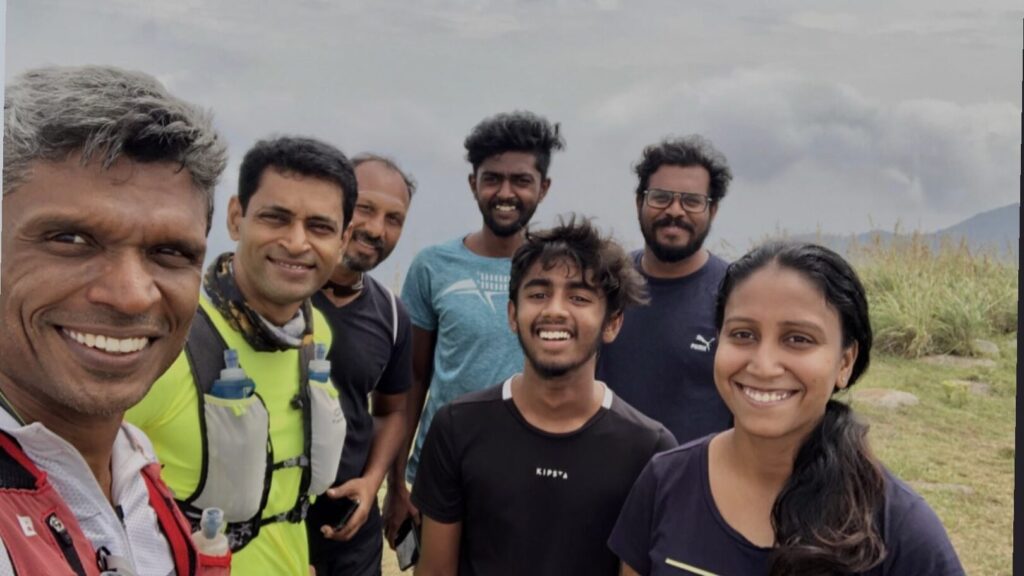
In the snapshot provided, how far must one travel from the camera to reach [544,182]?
414 cm

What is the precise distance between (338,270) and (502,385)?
2.64ft

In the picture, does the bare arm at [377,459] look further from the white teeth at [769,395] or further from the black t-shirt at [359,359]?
the white teeth at [769,395]

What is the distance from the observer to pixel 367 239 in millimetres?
3424

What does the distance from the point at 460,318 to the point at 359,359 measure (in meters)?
0.58

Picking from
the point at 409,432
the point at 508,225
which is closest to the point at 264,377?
the point at 409,432

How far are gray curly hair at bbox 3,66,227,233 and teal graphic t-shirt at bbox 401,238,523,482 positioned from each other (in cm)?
207

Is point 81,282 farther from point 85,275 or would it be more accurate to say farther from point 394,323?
point 394,323

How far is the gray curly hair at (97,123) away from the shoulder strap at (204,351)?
82 centimetres


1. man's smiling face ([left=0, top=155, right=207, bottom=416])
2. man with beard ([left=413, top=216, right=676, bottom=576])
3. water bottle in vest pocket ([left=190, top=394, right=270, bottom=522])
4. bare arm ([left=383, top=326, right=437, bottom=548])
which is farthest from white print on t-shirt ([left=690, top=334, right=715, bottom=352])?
man's smiling face ([left=0, top=155, right=207, bottom=416])

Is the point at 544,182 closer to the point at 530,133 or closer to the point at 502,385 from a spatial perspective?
the point at 530,133

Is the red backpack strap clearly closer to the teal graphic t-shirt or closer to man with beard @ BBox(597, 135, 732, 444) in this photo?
the teal graphic t-shirt

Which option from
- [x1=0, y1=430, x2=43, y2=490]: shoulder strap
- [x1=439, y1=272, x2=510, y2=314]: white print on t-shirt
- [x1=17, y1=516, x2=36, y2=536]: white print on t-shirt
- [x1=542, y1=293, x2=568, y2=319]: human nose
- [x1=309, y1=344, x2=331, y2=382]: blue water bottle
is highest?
[x1=542, y1=293, x2=568, y2=319]: human nose

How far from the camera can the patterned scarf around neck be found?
2473 mm

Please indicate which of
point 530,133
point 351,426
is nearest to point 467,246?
point 530,133
